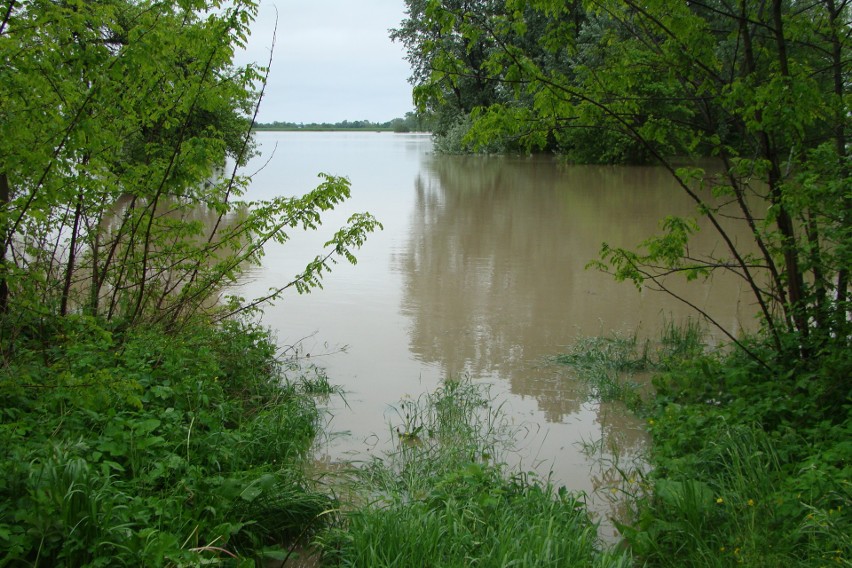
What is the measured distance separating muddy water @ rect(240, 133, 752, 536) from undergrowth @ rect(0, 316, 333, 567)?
3.41 feet

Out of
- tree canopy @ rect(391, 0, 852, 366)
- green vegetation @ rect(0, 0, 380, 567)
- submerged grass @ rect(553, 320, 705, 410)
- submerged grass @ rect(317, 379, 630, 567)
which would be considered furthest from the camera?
submerged grass @ rect(553, 320, 705, 410)

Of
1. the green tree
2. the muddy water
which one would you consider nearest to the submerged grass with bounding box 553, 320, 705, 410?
the muddy water

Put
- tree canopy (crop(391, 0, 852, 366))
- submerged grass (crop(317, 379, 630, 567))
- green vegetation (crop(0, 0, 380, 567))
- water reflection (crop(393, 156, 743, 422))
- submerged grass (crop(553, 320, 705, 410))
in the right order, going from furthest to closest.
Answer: water reflection (crop(393, 156, 743, 422))
submerged grass (crop(553, 320, 705, 410))
tree canopy (crop(391, 0, 852, 366))
submerged grass (crop(317, 379, 630, 567))
green vegetation (crop(0, 0, 380, 567))

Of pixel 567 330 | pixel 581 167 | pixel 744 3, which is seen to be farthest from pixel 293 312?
pixel 581 167

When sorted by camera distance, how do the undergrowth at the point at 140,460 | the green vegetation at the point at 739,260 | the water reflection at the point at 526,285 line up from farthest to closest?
the water reflection at the point at 526,285, the green vegetation at the point at 739,260, the undergrowth at the point at 140,460

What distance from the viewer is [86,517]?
312cm

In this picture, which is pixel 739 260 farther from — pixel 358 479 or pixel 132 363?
pixel 132 363

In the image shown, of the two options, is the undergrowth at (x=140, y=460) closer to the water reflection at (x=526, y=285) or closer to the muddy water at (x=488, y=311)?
the muddy water at (x=488, y=311)

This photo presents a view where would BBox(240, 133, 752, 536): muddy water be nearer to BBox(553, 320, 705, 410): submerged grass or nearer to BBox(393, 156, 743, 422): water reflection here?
BBox(393, 156, 743, 422): water reflection

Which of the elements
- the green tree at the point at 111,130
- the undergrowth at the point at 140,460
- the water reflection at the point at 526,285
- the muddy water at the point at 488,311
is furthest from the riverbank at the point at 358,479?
the water reflection at the point at 526,285

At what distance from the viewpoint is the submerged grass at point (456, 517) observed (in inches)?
136

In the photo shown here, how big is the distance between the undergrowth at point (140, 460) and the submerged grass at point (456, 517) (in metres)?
0.46

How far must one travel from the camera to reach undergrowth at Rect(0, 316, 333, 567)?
10.2 ft

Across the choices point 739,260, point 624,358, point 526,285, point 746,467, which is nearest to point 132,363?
point 746,467
